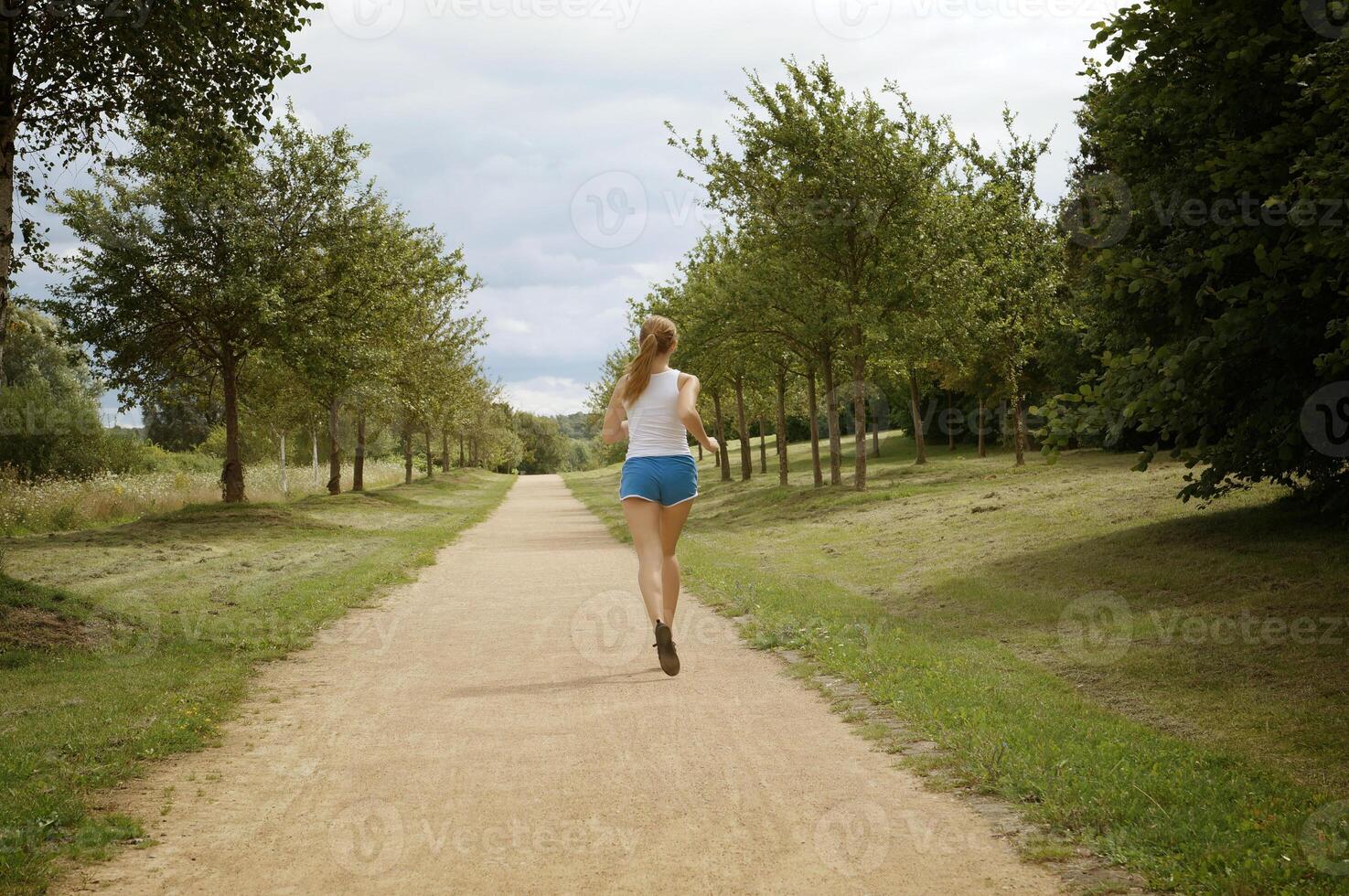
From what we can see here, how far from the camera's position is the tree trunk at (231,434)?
26.0m

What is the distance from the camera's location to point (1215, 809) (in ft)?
15.1

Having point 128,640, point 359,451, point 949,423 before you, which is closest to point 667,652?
point 128,640

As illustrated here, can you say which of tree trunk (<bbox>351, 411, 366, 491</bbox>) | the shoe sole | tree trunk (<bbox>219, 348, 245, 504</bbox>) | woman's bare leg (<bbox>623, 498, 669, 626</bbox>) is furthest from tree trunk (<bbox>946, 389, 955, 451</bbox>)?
the shoe sole

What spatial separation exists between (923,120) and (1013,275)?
8.89 meters

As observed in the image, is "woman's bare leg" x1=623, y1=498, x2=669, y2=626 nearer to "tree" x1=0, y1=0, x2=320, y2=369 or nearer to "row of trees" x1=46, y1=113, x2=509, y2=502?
"tree" x1=0, y1=0, x2=320, y2=369

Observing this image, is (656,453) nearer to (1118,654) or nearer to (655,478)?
(655,478)

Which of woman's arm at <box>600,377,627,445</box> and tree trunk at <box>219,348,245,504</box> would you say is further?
tree trunk at <box>219,348,245,504</box>

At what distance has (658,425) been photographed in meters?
7.47

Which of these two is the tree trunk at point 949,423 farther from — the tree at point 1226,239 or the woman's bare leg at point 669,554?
the woman's bare leg at point 669,554

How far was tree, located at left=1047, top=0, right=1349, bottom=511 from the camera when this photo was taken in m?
7.81

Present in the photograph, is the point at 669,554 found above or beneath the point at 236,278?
beneath

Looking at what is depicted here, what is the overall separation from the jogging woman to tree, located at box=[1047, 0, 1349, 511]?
339 cm

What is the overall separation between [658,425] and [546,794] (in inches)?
122

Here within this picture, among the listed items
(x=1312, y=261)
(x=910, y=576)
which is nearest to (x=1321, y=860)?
(x=1312, y=261)
